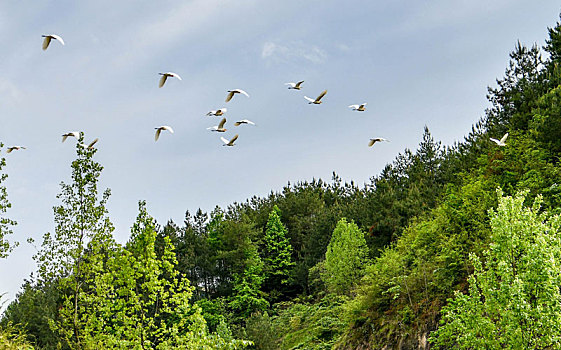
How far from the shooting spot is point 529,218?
1077cm

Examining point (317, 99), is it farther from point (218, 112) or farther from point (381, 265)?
point (381, 265)

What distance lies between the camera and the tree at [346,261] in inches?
1181

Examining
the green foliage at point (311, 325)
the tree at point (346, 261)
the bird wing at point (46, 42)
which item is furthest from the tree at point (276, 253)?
the bird wing at point (46, 42)

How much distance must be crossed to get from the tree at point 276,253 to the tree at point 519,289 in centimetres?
3408

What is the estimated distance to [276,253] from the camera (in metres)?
48.1

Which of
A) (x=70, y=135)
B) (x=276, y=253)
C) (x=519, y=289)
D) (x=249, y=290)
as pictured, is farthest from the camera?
(x=276, y=253)

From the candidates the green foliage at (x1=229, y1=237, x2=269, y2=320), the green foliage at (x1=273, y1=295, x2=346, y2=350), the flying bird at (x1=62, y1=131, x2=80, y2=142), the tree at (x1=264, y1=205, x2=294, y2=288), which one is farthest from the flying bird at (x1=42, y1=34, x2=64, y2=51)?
the tree at (x1=264, y1=205, x2=294, y2=288)

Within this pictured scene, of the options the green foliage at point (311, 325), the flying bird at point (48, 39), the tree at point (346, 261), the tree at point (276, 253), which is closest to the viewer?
the flying bird at point (48, 39)

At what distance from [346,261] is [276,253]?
18.7m

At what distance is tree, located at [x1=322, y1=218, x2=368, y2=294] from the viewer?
30000 millimetres

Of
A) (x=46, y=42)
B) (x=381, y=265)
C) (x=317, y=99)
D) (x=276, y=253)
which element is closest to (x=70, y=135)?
(x=46, y=42)

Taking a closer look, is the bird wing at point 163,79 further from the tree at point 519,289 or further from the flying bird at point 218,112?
the tree at point 519,289

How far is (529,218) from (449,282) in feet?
25.9

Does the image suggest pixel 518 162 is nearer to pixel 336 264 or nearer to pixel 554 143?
pixel 554 143
